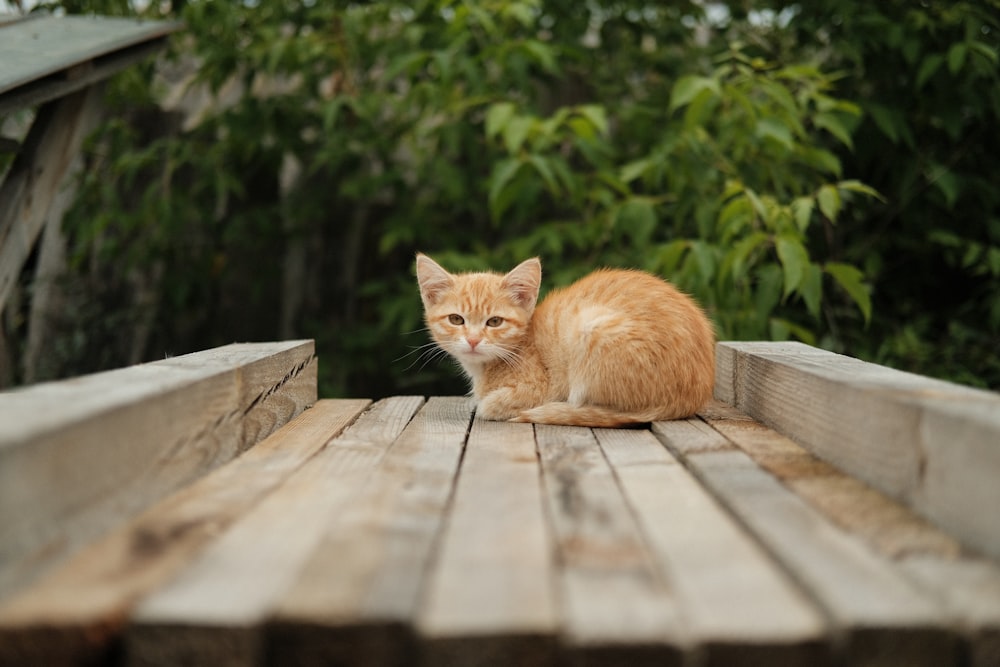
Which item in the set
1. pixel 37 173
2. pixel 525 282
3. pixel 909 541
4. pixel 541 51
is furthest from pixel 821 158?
pixel 37 173

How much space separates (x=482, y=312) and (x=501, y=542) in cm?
158

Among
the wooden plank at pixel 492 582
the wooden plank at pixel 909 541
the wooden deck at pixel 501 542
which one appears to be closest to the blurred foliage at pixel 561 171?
the wooden plank at pixel 909 541

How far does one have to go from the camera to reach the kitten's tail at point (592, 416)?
2301mm

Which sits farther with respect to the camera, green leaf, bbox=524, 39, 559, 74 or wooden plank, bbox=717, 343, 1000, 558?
green leaf, bbox=524, 39, 559, 74

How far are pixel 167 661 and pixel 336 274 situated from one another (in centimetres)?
487

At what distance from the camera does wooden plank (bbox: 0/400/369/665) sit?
0.94m

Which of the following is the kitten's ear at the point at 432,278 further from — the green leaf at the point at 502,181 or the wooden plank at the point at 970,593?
the wooden plank at the point at 970,593

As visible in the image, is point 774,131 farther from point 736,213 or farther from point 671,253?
point 671,253

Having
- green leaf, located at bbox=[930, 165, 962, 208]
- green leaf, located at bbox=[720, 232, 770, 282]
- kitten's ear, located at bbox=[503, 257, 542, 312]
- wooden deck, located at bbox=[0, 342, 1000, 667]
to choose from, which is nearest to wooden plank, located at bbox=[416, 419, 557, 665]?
wooden deck, located at bbox=[0, 342, 1000, 667]

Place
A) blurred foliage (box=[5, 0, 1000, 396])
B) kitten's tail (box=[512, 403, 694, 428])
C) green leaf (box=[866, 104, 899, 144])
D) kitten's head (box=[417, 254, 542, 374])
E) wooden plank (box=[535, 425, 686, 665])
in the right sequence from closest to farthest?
wooden plank (box=[535, 425, 686, 665]) < kitten's tail (box=[512, 403, 694, 428]) < kitten's head (box=[417, 254, 542, 374]) < blurred foliage (box=[5, 0, 1000, 396]) < green leaf (box=[866, 104, 899, 144])

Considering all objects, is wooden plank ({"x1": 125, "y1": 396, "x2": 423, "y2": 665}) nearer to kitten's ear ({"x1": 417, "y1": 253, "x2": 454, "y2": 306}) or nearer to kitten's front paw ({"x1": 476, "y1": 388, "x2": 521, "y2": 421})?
kitten's front paw ({"x1": 476, "y1": 388, "x2": 521, "y2": 421})

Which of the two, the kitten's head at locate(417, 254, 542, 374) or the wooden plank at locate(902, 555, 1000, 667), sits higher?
the kitten's head at locate(417, 254, 542, 374)

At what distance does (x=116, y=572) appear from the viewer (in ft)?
3.59

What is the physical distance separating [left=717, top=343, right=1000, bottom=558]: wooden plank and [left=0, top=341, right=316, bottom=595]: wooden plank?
130 cm
